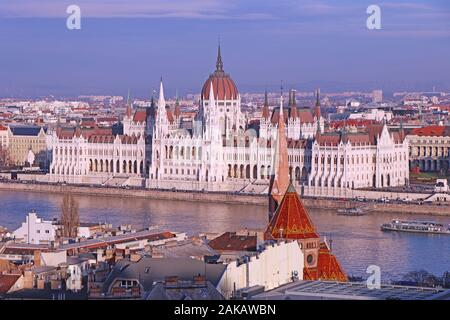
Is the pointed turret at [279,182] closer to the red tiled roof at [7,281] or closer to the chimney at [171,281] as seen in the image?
the red tiled roof at [7,281]

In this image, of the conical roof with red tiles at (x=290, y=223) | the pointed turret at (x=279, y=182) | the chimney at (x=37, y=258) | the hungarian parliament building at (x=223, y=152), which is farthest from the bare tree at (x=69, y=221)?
the hungarian parliament building at (x=223, y=152)

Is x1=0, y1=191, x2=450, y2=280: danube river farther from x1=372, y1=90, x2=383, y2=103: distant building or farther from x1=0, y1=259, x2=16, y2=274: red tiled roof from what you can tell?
x1=372, y1=90, x2=383, y2=103: distant building

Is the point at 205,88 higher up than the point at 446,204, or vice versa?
the point at 205,88

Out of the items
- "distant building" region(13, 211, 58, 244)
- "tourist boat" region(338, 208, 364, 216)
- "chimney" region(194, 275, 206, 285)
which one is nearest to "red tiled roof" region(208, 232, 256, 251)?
"distant building" region(13, 211, 58, 244)

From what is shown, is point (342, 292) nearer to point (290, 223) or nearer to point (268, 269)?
point (268, 269)
